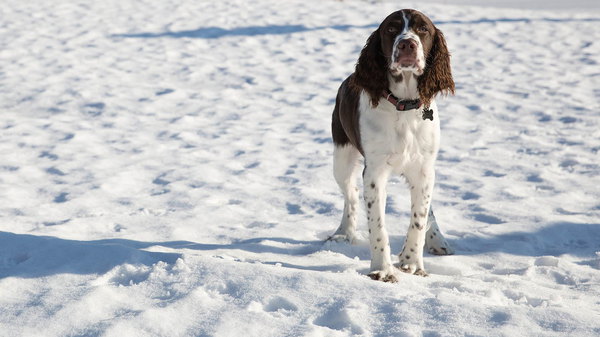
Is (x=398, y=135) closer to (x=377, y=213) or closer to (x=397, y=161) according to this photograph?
(x=397, y=161)

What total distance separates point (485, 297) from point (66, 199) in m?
3.44

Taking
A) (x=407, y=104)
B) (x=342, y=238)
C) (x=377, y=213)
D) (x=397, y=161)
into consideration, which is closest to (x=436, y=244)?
(x=342, y=238)

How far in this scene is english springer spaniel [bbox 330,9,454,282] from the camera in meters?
3.33

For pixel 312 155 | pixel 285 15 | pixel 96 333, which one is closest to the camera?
pixel 96 333

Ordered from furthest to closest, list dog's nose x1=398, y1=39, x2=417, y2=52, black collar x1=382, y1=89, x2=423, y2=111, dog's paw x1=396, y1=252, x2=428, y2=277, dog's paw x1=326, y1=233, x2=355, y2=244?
dog's paw x1=326, y1=233, x2=355, y2=244
dog's paw x1=396, y1=252, x2=428, y2=277
black collar x1=382, y1=89, x2=423, y2=111
dog's nose x1=398, y1=39, x2=417, y2=52

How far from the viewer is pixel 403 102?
335cm

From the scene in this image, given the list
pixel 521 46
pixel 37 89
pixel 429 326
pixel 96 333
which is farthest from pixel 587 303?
pixel 521 46

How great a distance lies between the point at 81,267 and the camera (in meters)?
3.29

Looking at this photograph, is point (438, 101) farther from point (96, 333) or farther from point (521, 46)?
point (96, 333)

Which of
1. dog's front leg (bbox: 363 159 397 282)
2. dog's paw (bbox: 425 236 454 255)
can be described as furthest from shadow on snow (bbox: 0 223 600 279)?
dog's front leg (bbox: 363 159 397 282)

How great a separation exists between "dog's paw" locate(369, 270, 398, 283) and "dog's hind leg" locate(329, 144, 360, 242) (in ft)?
2.71

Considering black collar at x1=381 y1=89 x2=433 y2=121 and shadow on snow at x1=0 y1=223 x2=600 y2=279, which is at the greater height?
black collar at x1=381 y1=89 x2=433 y2=121

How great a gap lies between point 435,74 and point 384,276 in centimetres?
115

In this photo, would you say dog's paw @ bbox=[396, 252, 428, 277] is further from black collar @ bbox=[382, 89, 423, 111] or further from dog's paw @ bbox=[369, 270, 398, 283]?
black collar @ bbox=[382, 89, 423, 111]
